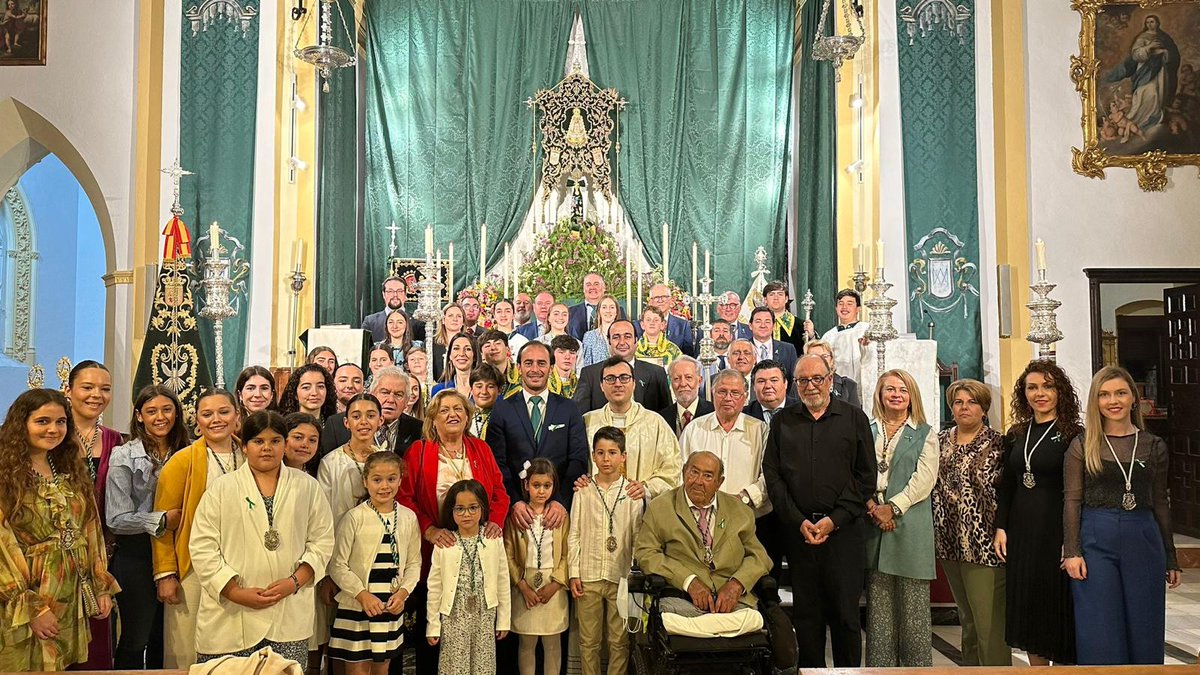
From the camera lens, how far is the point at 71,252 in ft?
43.3

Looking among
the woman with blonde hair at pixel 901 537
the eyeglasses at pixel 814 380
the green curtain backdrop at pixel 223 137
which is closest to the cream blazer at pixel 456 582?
the eyeglasses at pixel 814 380

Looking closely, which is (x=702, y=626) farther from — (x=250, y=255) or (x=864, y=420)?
(x=250, y=255)

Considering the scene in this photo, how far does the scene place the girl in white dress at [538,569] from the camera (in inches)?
175

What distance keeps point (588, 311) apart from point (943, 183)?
3.12 meters

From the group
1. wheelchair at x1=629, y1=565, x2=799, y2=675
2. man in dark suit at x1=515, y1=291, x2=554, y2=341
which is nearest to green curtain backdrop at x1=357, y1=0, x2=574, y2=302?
man in dark suit at x1=515, y1=291, x2=554, y2=341

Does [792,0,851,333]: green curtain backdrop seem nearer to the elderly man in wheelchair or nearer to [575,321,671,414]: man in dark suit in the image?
[575,321,671,414]: man in dark suit

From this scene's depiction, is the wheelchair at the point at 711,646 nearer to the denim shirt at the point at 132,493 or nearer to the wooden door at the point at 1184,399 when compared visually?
the denim shirt at the point at 132,493

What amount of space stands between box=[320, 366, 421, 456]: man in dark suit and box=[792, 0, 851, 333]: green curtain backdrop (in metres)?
6.51

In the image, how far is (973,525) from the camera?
4.62 meters

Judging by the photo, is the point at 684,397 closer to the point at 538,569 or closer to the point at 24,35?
the point at 538,569

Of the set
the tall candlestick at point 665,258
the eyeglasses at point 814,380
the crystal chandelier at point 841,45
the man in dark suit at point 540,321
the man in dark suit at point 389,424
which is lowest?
the man in dark suit at point 389,424

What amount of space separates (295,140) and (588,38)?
3.83 m

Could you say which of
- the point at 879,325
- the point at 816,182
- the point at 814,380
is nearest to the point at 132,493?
the point at 814,380

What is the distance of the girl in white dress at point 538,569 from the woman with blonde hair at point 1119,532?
216 centimetres
